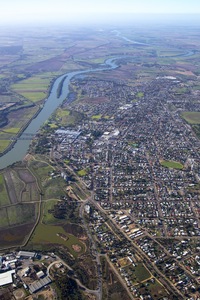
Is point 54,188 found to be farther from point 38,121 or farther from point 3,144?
point 38,121

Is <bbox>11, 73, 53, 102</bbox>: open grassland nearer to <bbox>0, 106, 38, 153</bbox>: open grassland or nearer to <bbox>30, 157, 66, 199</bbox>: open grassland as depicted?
<bbox>0, 106, 38, 153</bbox>: open grassland

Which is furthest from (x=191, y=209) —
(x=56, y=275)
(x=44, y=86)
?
(x=44, y=86)

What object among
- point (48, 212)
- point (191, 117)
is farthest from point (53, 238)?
point (191, 117)

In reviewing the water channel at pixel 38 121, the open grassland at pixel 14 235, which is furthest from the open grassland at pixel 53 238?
the water channel at pixel 38 121

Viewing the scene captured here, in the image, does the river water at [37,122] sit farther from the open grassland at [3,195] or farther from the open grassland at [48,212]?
the open grassland at [48,212]

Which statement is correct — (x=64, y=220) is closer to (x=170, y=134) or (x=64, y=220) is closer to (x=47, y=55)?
(x=170, y=134)

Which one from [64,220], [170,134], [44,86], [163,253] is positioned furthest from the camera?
[44,86]
